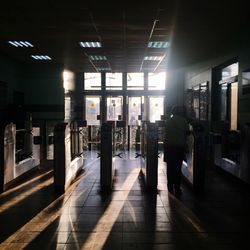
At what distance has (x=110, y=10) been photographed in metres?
5.43

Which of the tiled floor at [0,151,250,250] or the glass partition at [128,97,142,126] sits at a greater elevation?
the glass partition at [128,97,142,126]

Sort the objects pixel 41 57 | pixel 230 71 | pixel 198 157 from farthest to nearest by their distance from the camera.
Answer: pixel 41 57
pixel 230 71
pixel 198 157

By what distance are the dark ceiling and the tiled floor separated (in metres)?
3.11

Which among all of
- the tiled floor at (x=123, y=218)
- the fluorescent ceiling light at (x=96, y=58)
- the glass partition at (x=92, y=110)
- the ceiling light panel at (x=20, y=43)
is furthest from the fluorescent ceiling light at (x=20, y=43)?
the glass partition at (x=92, y=110)

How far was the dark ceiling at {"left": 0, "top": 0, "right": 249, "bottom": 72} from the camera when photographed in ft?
17.3

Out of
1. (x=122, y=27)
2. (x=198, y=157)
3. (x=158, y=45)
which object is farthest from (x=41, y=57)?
(x=198, y=157)

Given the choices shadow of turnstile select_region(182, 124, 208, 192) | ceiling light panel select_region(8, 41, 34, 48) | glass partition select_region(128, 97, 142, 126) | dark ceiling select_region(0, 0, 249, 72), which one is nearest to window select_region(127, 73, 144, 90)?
glass partition select_region(128, 97, 142, 126)

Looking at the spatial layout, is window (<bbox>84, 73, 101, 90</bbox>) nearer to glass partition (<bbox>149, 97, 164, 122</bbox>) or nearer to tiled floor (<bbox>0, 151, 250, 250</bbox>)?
glass partition (<bbox>149, 97, 164, 122</bbox>)

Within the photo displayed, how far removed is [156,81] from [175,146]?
27.6 ft

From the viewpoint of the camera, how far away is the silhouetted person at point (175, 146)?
5371 mm

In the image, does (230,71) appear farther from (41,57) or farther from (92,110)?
(92,110)

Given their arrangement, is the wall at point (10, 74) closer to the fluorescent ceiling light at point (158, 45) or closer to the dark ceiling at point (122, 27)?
the dark ceiling at point (122, 27)

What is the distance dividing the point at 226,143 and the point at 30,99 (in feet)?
23.6

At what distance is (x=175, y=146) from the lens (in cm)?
536
